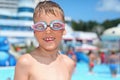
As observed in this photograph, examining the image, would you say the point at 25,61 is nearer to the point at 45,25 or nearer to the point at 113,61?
the point at 45,25

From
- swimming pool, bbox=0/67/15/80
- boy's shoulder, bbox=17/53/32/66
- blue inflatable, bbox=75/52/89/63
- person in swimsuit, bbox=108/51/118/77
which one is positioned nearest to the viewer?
→ boy's shoulder, bbox=17/53/32/66

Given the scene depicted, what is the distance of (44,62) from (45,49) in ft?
0.27

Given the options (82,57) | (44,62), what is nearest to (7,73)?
(44,62)

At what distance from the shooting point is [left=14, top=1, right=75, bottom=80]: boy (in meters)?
1.79

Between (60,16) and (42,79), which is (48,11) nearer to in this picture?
(60,16)

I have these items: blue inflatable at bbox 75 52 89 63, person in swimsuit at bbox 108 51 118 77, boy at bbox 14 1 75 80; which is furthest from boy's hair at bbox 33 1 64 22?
blue inflatable at bbox 75 52 89 63

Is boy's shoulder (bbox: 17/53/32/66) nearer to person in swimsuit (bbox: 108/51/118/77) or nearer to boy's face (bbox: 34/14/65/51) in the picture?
boy's face (bbox: 34/14/65/51)

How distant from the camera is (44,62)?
6.14 ft

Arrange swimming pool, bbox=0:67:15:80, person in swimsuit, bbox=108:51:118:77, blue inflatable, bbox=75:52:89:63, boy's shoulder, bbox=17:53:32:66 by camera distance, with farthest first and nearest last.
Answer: blue inflatable, bbox=75:52:89:63 < person in swimsuit, bbox=108:51:118:77 < swimming pool, bbox=0:67:15:80 < boy's shoulder, bbox=17:53:32:66

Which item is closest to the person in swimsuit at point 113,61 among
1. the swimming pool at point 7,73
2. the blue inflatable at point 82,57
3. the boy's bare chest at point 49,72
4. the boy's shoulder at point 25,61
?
the swimming pool at point 7,73

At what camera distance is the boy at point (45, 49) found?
1789 mm

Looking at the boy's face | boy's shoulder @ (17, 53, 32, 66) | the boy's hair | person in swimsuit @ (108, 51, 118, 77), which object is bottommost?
person in swimsuit @ (108, 51, 118, 77)

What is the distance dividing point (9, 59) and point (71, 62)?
8.44 m

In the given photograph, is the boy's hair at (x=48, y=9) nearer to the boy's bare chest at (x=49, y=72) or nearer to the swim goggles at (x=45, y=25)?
the swim goggles at (x=45, y=25)
